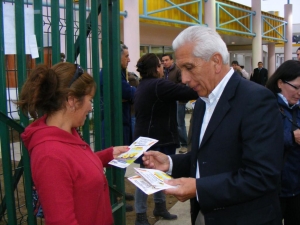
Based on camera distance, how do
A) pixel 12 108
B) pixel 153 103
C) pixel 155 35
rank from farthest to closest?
pixel 155 35 < pixel 153 103 < pixel 12 108

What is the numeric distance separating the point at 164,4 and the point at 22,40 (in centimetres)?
932

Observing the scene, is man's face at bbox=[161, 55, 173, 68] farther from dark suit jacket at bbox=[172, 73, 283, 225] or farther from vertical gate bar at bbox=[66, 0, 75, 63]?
dark suit jacket at bbox=[172, 73, 283, 225]

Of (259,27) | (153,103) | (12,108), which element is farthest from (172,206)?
(259,27)

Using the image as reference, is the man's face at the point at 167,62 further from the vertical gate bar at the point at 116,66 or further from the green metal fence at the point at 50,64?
the vertical gate bar at the point at 116,66

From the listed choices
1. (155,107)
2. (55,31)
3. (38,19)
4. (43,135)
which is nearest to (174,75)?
(155,107)

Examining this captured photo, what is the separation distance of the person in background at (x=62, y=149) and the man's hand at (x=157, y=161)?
44 cm

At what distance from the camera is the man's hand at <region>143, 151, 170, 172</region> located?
91.9 inches

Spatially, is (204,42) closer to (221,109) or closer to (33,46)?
(221,109)

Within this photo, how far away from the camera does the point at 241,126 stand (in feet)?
5.83

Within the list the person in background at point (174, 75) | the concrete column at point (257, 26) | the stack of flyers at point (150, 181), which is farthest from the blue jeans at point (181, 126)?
the concrete column at point (257, 26)

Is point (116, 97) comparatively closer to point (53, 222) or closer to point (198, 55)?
point (198, 55)

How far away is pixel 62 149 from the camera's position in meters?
1.75

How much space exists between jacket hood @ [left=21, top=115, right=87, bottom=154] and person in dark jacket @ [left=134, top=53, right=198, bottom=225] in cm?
218

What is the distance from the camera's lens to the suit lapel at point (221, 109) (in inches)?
72.2
